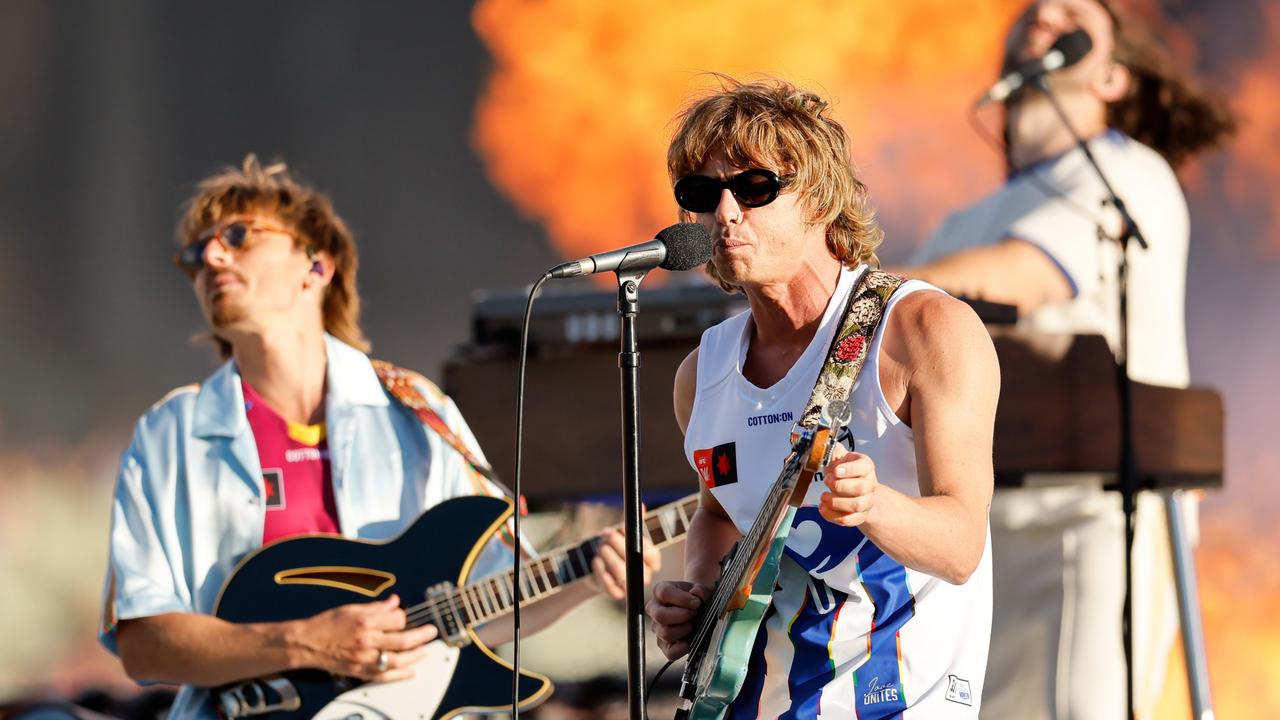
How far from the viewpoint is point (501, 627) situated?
3.72 metres

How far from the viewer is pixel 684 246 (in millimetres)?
2121

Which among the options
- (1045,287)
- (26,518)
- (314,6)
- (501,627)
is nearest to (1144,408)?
(1045,287)

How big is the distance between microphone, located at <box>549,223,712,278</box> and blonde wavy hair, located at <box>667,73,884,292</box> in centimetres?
21

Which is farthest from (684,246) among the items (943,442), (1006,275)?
(1006,275)

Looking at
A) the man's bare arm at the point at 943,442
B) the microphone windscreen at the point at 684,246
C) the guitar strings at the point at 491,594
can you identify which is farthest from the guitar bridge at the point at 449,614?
the man's bare arm at the point at 943,442

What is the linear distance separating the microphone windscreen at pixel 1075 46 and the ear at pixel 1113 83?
11 centimetres

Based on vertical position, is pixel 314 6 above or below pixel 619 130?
above

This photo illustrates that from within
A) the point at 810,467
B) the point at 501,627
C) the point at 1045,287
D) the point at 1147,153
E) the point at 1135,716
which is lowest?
the point at 1135,716

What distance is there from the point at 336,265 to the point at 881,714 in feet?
8.64

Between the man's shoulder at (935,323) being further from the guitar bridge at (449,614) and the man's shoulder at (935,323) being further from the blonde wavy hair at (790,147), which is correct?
the guitar bridge at (449,614)

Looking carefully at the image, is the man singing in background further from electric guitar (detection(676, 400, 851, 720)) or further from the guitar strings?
electric guitar (detection(676, 400, 851, 720))

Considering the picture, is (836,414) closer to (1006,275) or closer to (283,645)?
(283,645)

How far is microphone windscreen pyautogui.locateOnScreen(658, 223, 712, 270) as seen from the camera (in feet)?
6.94

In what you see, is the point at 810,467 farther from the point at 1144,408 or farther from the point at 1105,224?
the point at 1105,224
